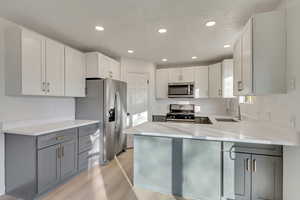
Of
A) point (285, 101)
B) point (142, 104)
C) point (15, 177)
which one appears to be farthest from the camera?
point (142, 104)

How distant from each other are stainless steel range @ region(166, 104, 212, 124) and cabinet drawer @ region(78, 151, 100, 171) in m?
2.05

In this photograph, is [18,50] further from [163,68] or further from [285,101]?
[163,68]

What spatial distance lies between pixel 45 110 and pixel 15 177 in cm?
106

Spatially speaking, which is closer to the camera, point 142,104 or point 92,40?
point 92,40

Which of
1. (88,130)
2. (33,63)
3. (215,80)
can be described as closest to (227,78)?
(215,80)

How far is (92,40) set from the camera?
2805 millimetres

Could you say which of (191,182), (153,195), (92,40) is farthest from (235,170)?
(92,40)

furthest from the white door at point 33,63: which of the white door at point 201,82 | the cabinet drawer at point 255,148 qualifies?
the white door at point 201,82

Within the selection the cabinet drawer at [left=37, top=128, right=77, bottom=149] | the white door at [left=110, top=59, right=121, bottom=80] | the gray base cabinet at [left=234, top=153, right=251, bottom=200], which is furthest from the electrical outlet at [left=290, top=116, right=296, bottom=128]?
the white door at [left=110, top=59, right=121, bottom=80]

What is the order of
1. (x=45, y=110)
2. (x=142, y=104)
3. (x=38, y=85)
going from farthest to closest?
(x=142, y=104), (x=45, y=110), (x=38, y=85)

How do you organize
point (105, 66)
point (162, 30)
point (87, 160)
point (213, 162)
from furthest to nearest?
point (105, 66) < point (87, 160) < point (162, 30) < point (213, 162)

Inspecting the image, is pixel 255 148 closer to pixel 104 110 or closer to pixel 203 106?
pixel 104 110

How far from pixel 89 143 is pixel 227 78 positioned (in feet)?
11.3

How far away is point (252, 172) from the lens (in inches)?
64.5
